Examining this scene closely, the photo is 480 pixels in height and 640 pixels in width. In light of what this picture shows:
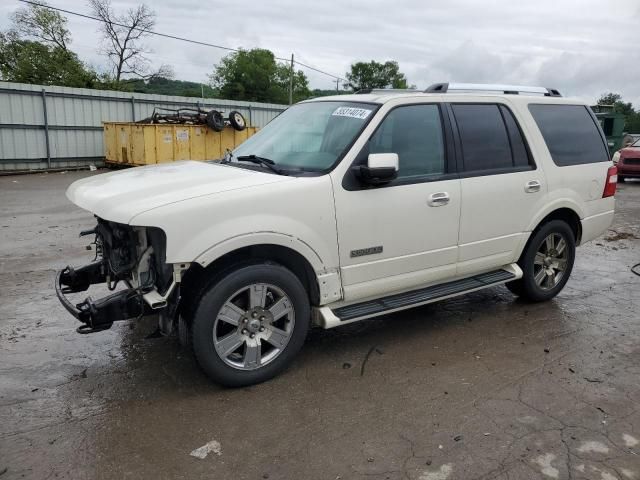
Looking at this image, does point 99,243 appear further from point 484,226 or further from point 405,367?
point 484,226

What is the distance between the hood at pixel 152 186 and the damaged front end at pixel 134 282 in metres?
0.21

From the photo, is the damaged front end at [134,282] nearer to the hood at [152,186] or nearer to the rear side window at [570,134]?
the hood at [152,186]

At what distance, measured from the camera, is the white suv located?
3.34m

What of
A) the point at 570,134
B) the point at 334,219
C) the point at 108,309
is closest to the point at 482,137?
the point at 570,134

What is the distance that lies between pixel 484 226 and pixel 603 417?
69.6 inches

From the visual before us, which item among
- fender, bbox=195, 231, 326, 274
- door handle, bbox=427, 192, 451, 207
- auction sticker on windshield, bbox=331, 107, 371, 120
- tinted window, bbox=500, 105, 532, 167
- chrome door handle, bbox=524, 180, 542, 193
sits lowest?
fender, bbox=195, 231, 326, 274

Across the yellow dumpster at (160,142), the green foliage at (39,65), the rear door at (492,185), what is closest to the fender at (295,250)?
the rear door at (492,185)

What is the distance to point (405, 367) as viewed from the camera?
3977 millimetres

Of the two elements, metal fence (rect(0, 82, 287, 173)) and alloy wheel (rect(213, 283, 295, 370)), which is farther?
metal fence (rect(0, 82, 287, 173))

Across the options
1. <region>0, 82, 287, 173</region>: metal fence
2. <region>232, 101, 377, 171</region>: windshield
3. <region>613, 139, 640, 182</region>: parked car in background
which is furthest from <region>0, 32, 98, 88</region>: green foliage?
<region>232, 101, 377, 171</region>: windshield

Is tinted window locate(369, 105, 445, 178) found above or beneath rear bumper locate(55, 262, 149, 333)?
above

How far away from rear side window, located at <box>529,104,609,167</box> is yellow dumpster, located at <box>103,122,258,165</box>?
12.5m

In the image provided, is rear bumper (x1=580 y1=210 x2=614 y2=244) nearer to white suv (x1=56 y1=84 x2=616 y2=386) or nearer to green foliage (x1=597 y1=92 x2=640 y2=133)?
white suv (x1=56 y1=84 x2=616 y2=386)

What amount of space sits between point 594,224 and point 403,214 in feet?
8.75
